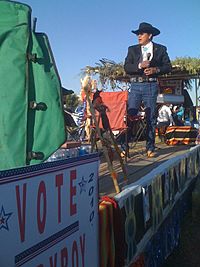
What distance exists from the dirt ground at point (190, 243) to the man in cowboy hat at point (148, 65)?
3.39ft

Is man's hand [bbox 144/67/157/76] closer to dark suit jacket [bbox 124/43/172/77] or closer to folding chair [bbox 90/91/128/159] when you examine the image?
dark suit jacket [bbox 124/43/172/77]

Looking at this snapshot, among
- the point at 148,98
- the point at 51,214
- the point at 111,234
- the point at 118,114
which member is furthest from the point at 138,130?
the point at 51,214

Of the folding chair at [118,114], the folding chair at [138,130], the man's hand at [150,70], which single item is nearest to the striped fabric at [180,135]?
the folding chair at [138,130]

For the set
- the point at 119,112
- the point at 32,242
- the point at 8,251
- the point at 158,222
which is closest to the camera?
the point at 8,251

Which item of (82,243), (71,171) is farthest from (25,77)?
(82,243)

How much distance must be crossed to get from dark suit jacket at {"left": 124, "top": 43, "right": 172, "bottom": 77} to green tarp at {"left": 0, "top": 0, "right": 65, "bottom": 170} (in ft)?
10.6

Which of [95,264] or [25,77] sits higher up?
[25,77]

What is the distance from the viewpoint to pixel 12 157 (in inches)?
98.0

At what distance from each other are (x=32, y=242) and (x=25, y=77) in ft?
4.39

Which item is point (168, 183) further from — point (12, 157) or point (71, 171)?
point (71, 171)

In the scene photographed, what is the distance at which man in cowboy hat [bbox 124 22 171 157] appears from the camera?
5.57 metres

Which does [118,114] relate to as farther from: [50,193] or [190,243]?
[50,193]

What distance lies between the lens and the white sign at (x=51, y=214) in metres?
1.28

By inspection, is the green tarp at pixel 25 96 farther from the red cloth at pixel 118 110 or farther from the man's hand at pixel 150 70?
the red cloth at pixel 118 110
